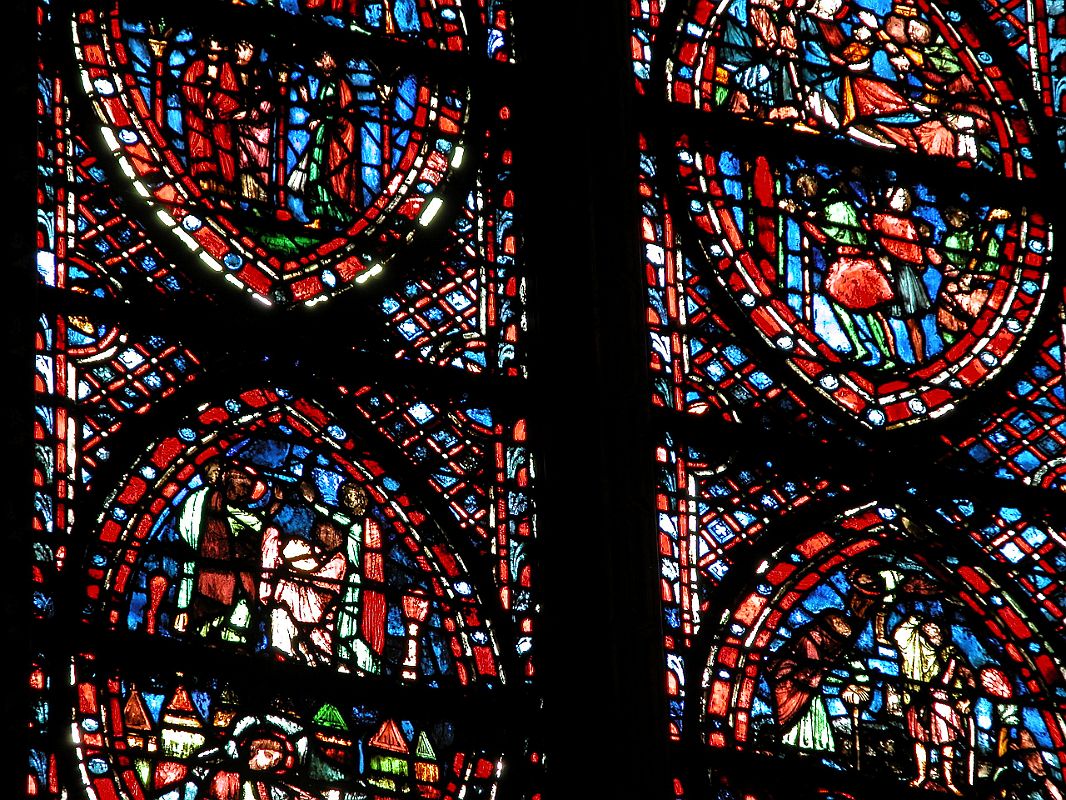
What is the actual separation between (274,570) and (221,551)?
159 mm

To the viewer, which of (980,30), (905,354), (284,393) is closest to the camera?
(284,393)

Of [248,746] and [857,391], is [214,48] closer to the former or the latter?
[857,391]

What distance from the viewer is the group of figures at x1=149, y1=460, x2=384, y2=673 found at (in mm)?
8969

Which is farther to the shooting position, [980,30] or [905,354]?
[980,30]

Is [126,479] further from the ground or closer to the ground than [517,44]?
closer to the ground

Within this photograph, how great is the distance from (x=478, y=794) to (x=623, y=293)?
1.69m

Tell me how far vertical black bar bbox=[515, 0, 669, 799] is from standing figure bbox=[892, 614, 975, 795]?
840 millimetres

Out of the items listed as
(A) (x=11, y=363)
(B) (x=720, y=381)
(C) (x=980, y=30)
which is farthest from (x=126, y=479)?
(C) (x=980, y=30)

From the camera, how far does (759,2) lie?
1095cm

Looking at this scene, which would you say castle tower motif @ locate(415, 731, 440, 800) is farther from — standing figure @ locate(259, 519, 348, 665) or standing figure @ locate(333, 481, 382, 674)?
standing figure @ locate(259, 519, 348, 665)

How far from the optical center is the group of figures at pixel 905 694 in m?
9.41

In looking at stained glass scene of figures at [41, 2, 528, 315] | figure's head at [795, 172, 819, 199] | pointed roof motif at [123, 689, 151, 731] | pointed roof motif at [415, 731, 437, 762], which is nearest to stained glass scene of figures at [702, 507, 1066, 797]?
pointed roof motif at [415, 731, 437, 762]

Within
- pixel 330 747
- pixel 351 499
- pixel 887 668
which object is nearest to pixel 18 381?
pixel 351 499

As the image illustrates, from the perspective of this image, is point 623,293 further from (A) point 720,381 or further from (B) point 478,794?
(B) point 478,794
